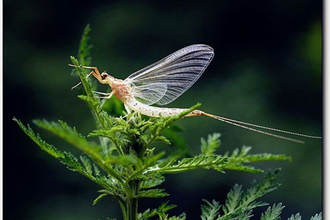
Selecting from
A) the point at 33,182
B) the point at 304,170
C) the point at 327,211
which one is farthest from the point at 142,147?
the point at 33,182

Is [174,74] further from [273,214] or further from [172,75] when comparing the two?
[273,214]

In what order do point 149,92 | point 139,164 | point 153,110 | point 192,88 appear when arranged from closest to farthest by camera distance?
point 139,164 → point 153,110 → point 149,92 → point 192,88

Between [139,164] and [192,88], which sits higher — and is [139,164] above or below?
below

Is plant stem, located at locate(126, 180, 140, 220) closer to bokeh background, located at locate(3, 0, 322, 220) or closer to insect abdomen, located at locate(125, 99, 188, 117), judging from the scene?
insect abdomen, located at locate(125, 99, 188, 117)

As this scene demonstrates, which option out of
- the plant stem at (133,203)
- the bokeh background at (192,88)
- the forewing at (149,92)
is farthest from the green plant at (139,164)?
the bokeh background at (192,88)

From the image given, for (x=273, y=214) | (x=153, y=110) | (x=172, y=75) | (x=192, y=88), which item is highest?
(x=192, y=88)

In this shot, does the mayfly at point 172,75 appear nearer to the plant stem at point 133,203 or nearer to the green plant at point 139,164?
the green plant at point 139,164

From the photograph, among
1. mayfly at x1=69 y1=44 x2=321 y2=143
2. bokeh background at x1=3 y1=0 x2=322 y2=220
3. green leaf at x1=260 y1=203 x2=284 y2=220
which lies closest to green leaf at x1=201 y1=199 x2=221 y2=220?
green leaf at x1=260 y1=203 x2=284 y2=220

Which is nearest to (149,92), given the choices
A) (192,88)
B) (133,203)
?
(133,203)
